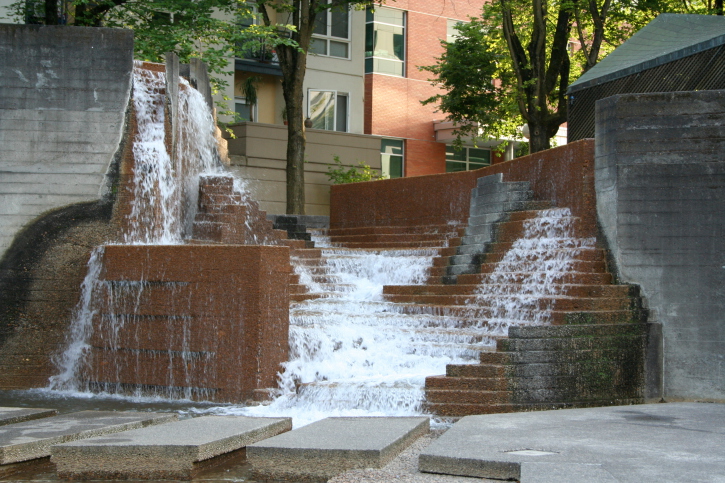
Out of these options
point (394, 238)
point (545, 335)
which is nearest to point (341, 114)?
point (394, 238)

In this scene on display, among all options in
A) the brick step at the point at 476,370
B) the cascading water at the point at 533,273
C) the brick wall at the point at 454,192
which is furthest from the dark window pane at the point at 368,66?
the brick step at the point at 476,370

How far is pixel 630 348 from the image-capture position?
10.5 m

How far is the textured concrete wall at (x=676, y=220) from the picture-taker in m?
10.8

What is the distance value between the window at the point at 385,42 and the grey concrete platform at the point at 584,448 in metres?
26.2

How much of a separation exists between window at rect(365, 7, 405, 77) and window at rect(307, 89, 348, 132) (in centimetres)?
253

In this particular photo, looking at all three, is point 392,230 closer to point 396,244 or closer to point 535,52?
point 396,244

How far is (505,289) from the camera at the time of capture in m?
12.5

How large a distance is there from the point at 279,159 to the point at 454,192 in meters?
9.96

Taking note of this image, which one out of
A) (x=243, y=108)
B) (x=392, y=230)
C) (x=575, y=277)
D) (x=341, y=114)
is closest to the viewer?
(x=575, y=277)

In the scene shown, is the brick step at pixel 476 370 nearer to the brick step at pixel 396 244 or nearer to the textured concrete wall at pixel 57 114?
the textured concrete wall at pixel 57 114

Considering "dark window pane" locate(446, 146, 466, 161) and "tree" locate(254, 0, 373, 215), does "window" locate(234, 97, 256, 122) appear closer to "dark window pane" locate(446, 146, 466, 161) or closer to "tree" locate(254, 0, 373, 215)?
"tree" locate(254, 0, 373, 215)

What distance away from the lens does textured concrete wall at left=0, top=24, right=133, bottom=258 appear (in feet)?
39.4

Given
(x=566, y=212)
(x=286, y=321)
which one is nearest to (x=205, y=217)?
(x=286, y=321)

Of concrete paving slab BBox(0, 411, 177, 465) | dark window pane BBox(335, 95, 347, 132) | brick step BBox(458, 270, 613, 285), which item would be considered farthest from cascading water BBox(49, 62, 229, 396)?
dark window pane BBox(335, 95, 347, 132)
